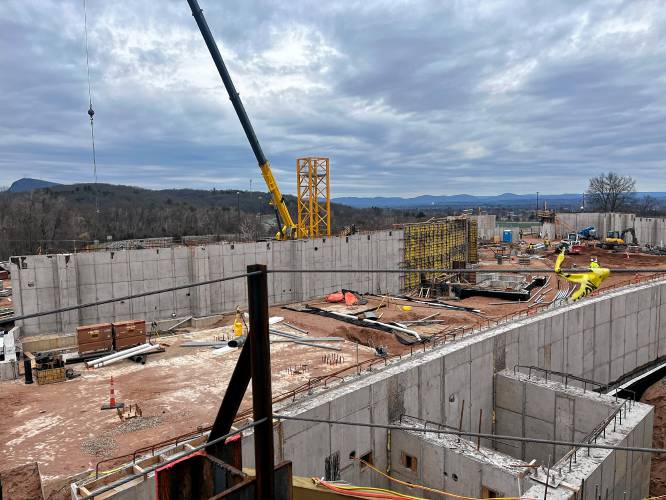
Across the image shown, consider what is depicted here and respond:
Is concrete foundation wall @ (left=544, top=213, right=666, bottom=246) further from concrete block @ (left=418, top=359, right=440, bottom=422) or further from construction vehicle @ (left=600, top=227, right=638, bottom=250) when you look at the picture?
concrete block @ (left=418, top=359, right=440, bottom=422)

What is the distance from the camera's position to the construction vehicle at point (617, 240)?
54125 mm

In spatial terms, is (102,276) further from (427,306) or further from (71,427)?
(427,306)

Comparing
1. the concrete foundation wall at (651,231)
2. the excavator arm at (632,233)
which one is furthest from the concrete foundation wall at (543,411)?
the concrete foundation wall at (651,231)

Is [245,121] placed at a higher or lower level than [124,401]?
higher

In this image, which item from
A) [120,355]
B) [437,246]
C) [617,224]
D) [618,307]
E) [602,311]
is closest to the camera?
[120,355]

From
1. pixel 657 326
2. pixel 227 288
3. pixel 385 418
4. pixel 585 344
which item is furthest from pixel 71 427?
pixel 657 326

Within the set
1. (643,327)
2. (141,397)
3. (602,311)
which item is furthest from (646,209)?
(141,397)

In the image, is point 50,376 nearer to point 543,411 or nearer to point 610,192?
point 543,411

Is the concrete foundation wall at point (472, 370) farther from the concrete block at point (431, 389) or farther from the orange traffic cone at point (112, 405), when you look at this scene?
the orange traffic cone at point (112, 405)

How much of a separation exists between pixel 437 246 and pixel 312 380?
2990 centimetres

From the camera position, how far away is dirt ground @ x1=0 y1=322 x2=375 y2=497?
37.7 ft

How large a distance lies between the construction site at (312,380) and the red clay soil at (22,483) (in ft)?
0.19

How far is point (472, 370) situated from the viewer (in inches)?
729

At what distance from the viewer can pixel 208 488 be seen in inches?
211
